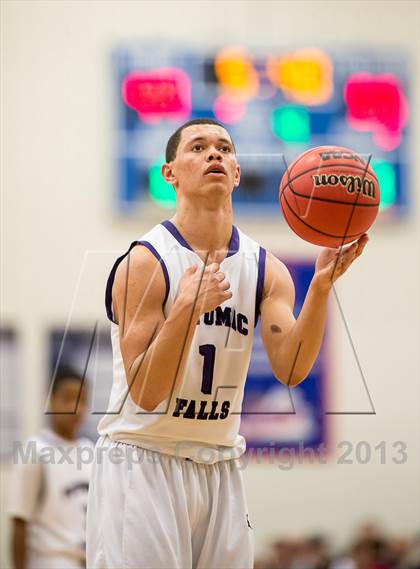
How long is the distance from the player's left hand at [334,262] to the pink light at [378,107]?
4538 millimetres

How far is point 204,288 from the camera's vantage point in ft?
11.2

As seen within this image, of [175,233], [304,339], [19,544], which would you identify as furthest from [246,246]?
[19,544]

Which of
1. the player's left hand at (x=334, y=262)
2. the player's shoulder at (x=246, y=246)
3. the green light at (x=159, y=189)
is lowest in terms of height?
the player's left hand at (x=334, y=262)

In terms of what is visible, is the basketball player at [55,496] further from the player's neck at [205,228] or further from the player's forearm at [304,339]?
the player's forearm at [304,339]

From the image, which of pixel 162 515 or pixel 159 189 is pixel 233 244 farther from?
pixel 159 189

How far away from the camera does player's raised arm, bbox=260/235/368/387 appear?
11.7ft

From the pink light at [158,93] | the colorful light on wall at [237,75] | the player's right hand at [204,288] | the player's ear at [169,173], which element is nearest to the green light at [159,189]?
the pink light at [158,93]

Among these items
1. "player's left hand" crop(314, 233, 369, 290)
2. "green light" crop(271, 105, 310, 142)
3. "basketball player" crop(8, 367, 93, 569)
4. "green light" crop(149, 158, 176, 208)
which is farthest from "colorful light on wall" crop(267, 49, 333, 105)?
"player's left hand" crop(314, 233, 369, 290)

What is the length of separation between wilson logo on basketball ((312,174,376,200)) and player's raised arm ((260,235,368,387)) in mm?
189

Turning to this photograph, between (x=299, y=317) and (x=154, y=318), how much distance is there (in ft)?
1.79

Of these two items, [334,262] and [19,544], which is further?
[19,544]

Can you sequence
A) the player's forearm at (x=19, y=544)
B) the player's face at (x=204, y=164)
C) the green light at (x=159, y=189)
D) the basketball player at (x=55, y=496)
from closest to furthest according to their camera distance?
the player's face at (x=204, y=164) < the player's forearm at (x=19, y=544) < the basketball player at (x=55, y=496) < the green light at (x=159, y=189)

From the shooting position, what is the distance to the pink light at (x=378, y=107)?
26.1 ft

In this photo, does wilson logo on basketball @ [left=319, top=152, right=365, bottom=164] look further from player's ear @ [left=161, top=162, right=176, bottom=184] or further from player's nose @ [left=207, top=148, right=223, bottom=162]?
player's ear @ [left=161, top=162, right=176, bottom=184]
